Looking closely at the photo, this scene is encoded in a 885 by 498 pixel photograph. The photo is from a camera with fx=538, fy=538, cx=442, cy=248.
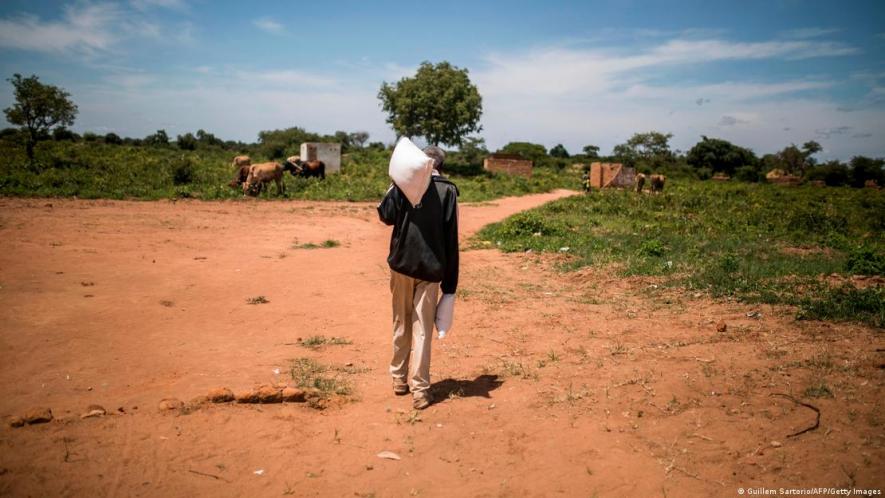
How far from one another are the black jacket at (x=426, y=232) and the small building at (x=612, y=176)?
26531 mm

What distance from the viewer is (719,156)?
5662 centimetres

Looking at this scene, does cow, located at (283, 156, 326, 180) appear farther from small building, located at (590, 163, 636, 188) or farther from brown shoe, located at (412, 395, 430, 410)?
brown shoe, located at (412, 395, 430, 410)

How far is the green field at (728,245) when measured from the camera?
6602mm

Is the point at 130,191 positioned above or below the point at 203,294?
above

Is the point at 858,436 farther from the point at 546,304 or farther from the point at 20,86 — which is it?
the point at 20,86

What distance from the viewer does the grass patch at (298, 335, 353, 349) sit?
5422 mm

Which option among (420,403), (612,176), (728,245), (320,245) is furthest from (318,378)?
(612,176)

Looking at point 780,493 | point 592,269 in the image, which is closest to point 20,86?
point 592,269

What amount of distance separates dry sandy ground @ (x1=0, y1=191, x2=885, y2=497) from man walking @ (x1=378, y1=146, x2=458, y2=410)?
16.5 inches

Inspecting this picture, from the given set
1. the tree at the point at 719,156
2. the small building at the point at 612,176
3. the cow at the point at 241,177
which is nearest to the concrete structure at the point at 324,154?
the cow at the point at 241,177

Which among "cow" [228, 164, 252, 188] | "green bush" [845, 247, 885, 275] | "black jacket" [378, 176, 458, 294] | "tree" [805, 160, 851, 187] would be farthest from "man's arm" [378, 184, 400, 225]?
"tree" [805, 160, 851, 187]

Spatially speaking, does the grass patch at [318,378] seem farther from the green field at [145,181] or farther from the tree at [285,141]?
the tree at [285,141]

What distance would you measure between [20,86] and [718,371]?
27.6 meters

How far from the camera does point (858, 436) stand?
3289 millimetres
